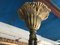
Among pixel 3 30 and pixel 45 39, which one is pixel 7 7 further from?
pixel 45 39

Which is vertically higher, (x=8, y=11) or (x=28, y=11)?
(x=8, y=11)

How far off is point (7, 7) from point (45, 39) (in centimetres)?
278

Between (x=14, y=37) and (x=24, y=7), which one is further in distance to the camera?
(x=14, y=37)

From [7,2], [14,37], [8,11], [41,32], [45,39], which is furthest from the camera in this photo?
[45,39]

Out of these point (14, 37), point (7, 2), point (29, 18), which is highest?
point (7, 2)

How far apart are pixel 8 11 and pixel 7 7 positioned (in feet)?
0.48

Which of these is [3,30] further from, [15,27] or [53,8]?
[53,8]

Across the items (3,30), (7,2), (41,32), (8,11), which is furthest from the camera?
(41,32)

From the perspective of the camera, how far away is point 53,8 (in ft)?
11.0

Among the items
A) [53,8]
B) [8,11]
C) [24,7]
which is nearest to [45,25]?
[53,8]

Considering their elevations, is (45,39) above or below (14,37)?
above

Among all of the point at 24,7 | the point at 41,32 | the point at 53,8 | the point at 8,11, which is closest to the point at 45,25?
the point at 41,32

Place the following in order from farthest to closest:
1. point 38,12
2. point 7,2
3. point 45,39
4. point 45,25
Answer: point 45,39 < point 45,25 < point 7,2 < point 38,12

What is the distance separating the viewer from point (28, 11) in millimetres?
1265
